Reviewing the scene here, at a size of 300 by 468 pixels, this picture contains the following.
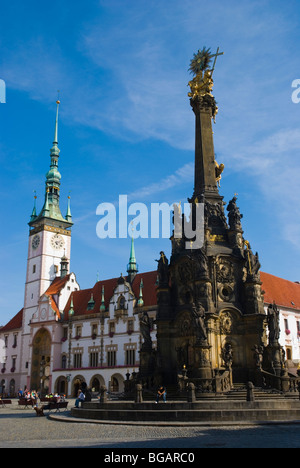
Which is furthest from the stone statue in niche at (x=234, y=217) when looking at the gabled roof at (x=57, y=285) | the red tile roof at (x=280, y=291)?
the gabled roof at (x=57, y=285)

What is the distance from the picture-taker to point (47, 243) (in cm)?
7769

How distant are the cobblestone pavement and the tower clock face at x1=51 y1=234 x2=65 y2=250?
6277cm

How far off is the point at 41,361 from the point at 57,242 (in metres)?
21.3

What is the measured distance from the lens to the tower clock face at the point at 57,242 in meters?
78.7

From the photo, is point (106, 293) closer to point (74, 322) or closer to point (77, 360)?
point (74, 322)

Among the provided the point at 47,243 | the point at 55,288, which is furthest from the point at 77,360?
the point at 47,243

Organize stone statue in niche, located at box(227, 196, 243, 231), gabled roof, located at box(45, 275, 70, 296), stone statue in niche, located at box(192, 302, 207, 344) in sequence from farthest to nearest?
gabled roof, located at box(45, 275, 70, 296) → stone statue in niche, located at box(227, 196, 243, 231) → stone statue in niche, located at box(192, 302, 207, 344)

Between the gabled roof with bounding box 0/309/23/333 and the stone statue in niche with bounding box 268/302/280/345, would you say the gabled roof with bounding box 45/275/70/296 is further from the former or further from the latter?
the stone statue in niche with bounding box 268/302/280/345

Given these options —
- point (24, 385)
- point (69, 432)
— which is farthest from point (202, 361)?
point (24, 385)

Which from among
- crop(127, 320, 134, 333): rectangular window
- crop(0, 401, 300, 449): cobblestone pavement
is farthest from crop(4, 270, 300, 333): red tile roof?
crop(0, 401, 300, 449): cobblestone pavement

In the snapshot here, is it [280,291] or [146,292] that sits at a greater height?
[146,292]

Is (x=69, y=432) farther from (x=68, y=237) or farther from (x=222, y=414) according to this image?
(x=68, y=237)

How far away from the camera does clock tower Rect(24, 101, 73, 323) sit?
7488 cm

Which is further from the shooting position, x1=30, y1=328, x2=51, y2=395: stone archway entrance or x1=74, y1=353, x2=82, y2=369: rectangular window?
x1=30, y1=328, x2=51, y2=395: stone archway entrance
